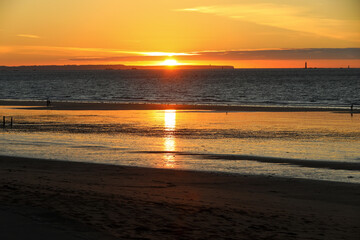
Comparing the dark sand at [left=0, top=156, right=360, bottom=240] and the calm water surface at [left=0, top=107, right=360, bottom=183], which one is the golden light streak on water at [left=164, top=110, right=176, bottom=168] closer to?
the calm water surface at [left=0, top=107, right=360, bottom=183]

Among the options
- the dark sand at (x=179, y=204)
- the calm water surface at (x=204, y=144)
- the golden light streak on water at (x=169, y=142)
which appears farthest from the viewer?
the golden light streak on water at (x=169, y=142)

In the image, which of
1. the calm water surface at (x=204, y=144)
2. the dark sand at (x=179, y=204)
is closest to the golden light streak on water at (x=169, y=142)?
the calm water surface at (x=204, y=144)

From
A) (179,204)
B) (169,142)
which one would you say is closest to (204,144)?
(169,142)

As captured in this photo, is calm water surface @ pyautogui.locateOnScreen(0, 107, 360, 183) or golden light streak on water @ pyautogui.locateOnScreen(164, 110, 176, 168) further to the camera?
golden light streak on water @ pyautogui.locateOnScreen(164, 110, 176, 168)

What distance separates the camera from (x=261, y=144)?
26406 millimetres

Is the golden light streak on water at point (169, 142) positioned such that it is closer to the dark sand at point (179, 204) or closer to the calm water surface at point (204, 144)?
the calm water surface at point (204, 144)

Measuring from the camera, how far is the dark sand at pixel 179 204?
9727 mm

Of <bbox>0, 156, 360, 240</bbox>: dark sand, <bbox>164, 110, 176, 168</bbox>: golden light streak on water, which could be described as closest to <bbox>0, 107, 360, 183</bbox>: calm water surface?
<bbox>164, 110, 176, 168</bbox>: golden light streak on water

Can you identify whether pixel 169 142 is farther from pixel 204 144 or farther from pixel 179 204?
pixel 179 204

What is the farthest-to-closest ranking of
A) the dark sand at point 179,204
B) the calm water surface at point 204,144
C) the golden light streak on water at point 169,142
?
the golden light streak on water at point 169,142 → the calm water surface at point 204,144 → the dark sand at point 179,204

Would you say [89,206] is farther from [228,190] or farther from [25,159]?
[25,159]

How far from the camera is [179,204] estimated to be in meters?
12.0

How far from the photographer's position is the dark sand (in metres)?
9.73

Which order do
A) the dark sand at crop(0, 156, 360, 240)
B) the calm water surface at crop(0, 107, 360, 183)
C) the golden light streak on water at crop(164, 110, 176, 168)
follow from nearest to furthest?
the dark sand at crop(0, 156, 360, 240), the calm water surface at crop(0, 107, 360, 183), the golden light streak on water at crop(164, 110, 176, 168)
